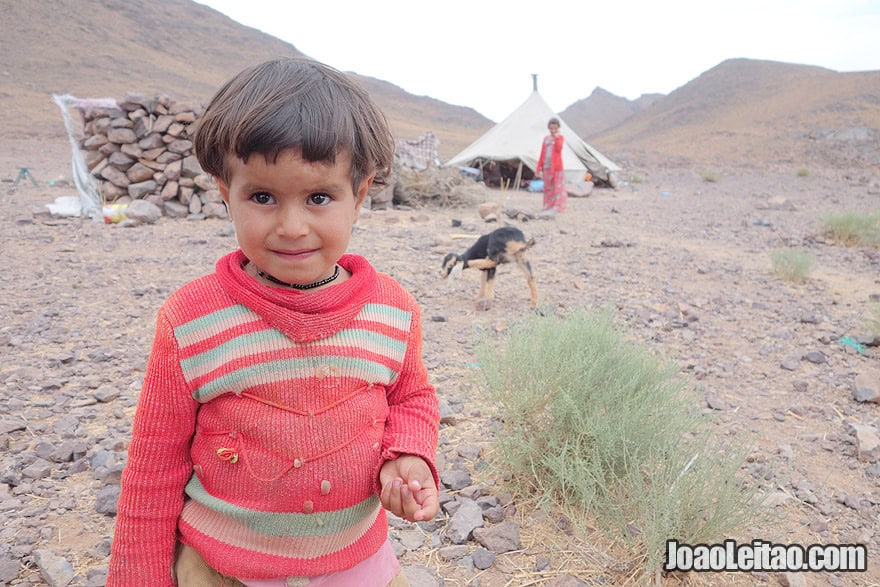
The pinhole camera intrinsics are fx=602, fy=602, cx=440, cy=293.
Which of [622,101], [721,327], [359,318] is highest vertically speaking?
[622,101]

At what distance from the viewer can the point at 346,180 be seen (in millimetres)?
1065

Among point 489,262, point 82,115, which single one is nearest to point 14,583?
point 489,262

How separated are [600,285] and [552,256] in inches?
51.8

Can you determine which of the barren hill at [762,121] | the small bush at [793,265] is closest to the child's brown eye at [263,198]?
the small bush at [793,265]

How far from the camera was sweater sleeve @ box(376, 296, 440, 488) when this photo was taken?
1153 millimetres

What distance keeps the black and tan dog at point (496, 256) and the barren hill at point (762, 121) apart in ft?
77.2

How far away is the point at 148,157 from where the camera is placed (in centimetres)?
820

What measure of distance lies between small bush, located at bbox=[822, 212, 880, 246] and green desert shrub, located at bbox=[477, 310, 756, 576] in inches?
246

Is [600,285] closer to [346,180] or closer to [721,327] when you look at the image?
[721,327]

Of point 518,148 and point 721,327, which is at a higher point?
point 518,148

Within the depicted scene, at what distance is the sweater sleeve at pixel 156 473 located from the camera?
1.03 m

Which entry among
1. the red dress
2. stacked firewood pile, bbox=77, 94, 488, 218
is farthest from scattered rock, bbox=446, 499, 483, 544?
the red dress

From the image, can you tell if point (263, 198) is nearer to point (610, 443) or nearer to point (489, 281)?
point (610, 443)

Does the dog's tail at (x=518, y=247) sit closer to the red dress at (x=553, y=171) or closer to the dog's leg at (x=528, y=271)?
the dog's leg at (x=528, y=271)
